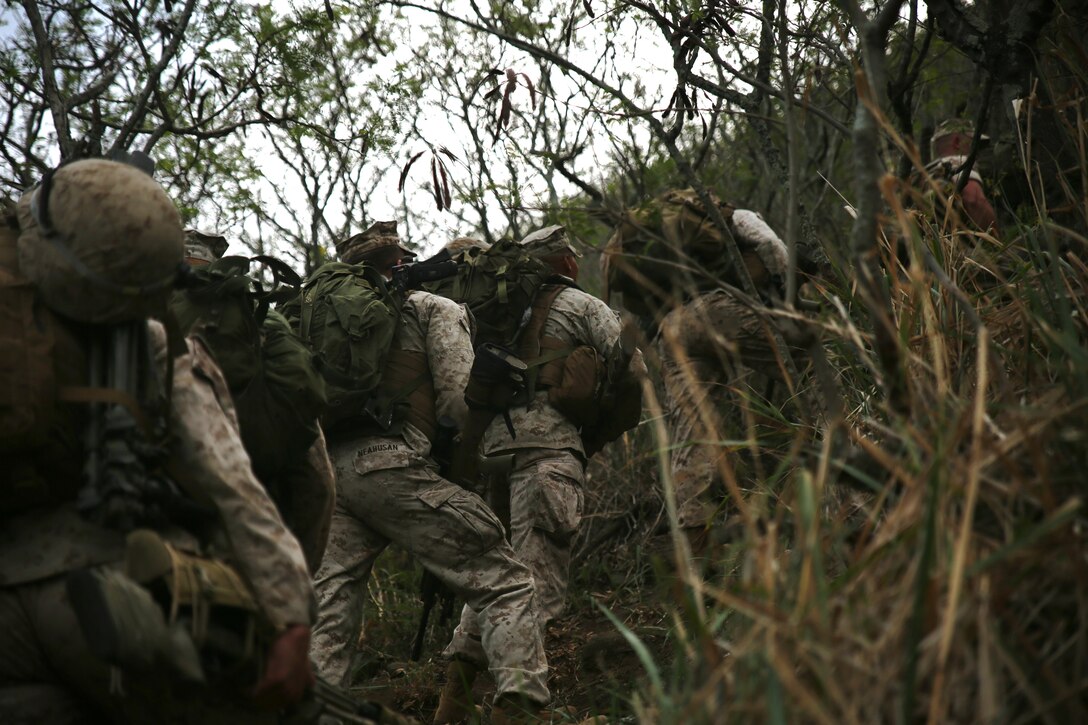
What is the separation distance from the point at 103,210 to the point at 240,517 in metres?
0.70

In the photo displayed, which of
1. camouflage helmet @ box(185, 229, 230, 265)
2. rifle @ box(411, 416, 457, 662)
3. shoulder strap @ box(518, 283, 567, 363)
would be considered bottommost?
rifle @ box(411, 416, 457, 662)

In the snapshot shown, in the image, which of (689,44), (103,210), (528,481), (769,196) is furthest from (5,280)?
(769,196)

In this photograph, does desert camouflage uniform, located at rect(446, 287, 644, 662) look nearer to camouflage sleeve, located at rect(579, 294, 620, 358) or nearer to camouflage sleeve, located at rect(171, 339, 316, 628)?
camouflage sleeve, located at rect(579, 294, 620, 358)

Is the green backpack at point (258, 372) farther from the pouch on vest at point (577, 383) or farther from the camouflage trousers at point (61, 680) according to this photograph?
the pouch on vest at point (577, 383)

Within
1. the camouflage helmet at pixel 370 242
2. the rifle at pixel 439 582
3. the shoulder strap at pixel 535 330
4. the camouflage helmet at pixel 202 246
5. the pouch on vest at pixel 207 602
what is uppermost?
the camouflage helmet at pixel 202 246

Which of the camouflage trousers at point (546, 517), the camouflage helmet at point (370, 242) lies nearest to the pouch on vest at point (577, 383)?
the camouflage trousers at point (546, 517)

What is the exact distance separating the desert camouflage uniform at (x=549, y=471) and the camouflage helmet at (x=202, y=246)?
155cm

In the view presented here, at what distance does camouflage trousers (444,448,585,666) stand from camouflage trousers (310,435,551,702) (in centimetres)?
51

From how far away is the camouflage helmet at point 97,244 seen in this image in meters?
2.13

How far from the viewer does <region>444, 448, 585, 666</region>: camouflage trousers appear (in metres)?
5.00

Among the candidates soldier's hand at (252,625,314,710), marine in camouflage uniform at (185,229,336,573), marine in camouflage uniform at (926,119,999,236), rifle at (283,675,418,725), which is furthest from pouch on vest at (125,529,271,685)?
marine in camouflage uniform at (926,119,999,236)

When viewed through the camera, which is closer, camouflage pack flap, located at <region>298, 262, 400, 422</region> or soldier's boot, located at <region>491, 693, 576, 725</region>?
soldier's boot, located at <region>491, 693, 576, 725</region>

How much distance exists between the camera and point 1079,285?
2.70m

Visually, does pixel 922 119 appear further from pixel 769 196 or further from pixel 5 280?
pixel 5 280
